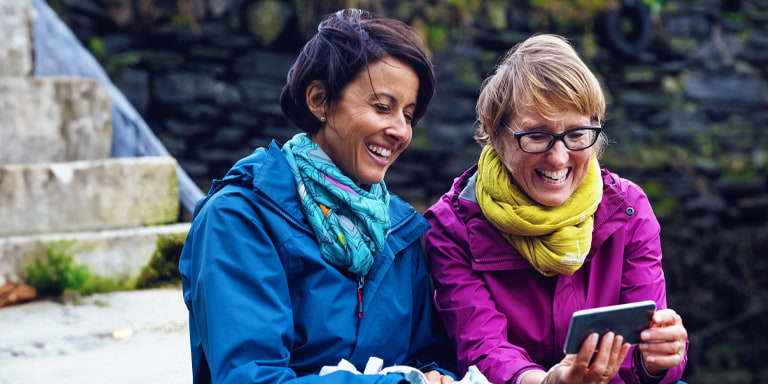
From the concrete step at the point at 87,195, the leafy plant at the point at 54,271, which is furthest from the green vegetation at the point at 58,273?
the concrete step at the point at 87,195

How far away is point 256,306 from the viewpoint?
1.55 meters

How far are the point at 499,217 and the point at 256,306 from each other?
2.17 feet

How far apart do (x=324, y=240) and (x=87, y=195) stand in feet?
5.38

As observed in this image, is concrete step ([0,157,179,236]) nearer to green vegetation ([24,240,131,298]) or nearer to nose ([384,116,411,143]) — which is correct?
green vegetation ([24,240,131,298])

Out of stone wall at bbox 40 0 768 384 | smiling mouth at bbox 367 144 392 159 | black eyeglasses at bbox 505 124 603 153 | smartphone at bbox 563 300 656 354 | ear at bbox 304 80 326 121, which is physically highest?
ear at bbox 304 80 326 121

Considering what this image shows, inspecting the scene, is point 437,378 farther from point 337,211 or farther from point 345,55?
point 345,55

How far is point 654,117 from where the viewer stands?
7145 millimetres

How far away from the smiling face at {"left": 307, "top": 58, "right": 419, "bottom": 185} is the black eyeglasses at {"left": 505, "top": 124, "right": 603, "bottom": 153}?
29 centimetres

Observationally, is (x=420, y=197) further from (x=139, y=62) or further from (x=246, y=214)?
(x=246, y=214)

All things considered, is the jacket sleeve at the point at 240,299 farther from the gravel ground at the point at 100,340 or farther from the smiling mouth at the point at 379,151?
the gravel ground at the point at 100,340

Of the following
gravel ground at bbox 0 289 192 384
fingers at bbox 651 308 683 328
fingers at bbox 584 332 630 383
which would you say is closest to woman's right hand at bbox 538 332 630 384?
fingers at bbox 584 332 630 383

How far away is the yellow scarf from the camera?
1.86 m

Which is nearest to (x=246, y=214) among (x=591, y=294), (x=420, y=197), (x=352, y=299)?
(x=352, y=299)

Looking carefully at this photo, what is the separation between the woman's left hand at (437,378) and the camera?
71.8 inches
